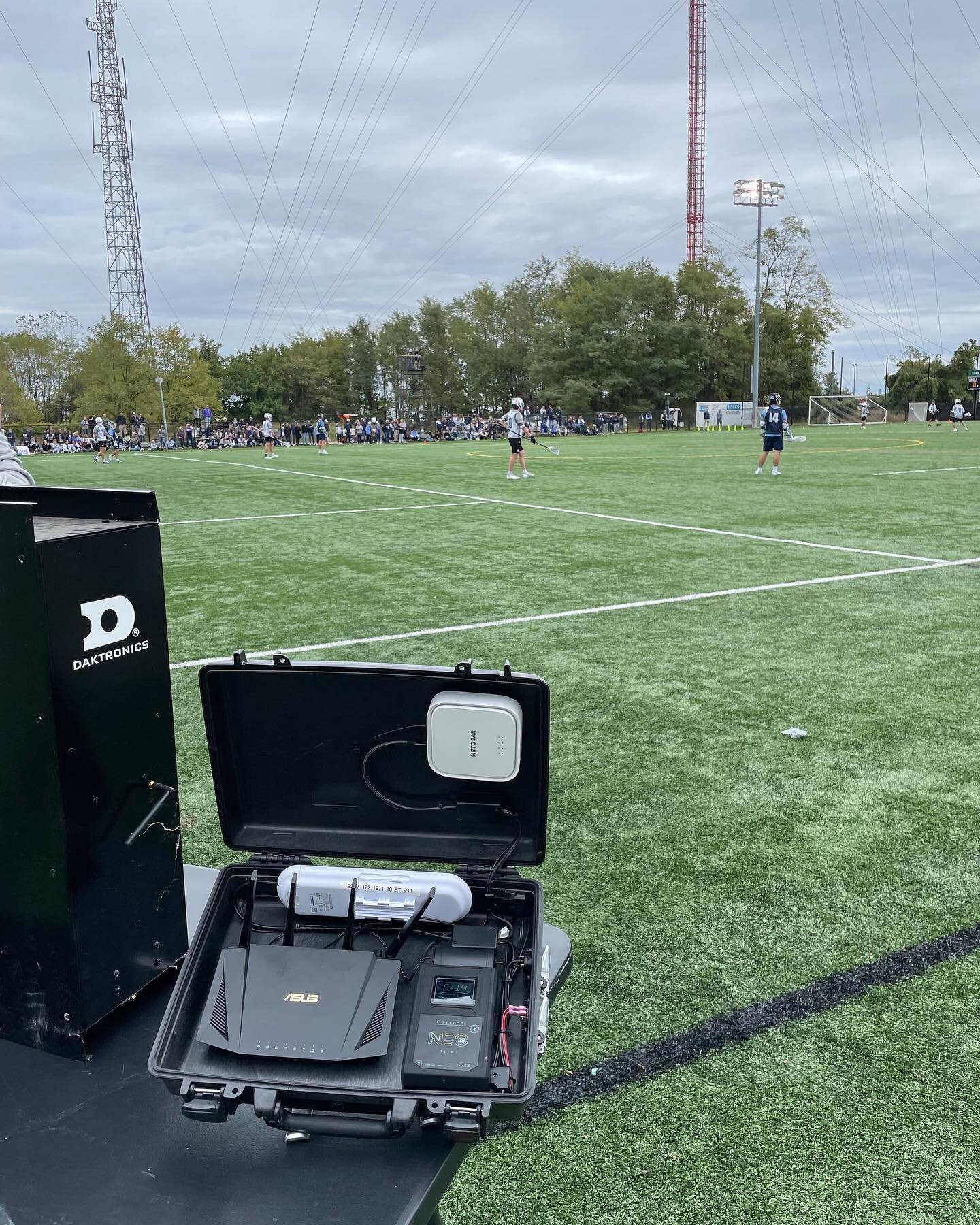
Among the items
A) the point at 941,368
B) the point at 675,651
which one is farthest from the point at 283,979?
the point at 941,368

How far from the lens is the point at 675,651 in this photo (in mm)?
6465

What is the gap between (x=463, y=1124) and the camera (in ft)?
4.82

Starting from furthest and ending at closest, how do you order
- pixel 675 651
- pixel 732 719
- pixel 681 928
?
pixel 675 651 < pixel 732 719 < pixel 681 928

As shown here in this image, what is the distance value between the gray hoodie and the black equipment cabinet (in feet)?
4.35

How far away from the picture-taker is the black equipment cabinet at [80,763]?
1638 millimetres

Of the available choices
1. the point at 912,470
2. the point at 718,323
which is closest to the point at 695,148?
the point at 718,323

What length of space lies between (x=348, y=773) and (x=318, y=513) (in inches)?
560

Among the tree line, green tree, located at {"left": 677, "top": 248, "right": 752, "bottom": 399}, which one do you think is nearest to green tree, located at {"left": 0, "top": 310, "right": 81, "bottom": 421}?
the tree line

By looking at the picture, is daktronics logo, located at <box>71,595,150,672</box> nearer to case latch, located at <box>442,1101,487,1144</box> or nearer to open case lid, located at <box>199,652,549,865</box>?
open case lid, located at <box>199,652,549,865</box>

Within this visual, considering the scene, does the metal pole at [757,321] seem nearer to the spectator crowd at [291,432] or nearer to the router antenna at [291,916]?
the spectator crowd at [291,432]

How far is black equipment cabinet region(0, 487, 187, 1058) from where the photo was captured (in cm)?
164

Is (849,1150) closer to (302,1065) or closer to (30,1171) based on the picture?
(302,1065)

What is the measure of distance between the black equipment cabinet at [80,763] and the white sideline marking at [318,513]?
43.7 ft

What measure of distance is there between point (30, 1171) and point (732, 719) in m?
4.10
